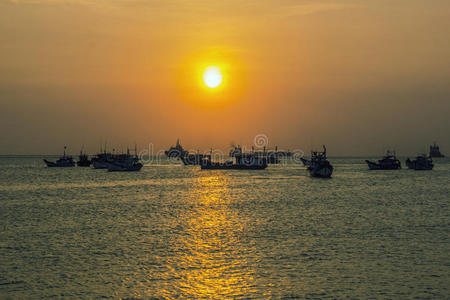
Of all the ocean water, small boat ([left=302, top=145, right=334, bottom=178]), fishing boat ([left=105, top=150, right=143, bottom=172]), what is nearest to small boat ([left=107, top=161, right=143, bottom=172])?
fishing boat ([left=105, top=150, right=143, bottom=172])

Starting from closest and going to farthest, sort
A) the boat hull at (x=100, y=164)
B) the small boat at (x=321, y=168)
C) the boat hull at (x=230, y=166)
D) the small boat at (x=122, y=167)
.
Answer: the small boat at (x=321, y=168) → the small boat at (x=122, y=167) → the boat hull at (x=100, y=164) → the boat hull at (x=230, y=166)

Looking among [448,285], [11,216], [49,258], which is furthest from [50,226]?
[448,285]

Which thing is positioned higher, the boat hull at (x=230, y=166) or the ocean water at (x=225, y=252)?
the boat hull at (x=230, y=166)

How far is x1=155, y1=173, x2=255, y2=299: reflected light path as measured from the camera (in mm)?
21594

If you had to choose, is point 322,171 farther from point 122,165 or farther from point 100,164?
point 100,164

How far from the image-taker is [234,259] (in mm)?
27453

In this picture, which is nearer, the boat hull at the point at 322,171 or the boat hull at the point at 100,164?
the boat hull at the point at 322,171

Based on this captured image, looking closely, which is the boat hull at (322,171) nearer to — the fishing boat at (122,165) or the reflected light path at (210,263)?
the fishing boat at (122,165)

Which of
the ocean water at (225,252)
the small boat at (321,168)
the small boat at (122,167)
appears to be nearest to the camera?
the ocean water at (225,252)

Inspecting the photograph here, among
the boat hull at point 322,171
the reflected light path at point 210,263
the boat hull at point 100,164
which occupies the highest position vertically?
the boat hull at point 100,164

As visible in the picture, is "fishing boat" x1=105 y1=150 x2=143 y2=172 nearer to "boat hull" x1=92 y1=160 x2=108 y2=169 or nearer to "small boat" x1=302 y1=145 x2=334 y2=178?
"boat hull" x1=92 y1=160 x2=108 y2=169

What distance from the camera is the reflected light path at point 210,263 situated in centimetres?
2159

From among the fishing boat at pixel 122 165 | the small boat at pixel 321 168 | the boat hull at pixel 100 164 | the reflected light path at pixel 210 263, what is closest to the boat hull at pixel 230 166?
the fishing boat at pixel 122 165

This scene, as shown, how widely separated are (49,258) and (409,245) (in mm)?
23025
